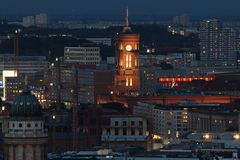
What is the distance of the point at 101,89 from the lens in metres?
108

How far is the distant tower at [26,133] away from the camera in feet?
142

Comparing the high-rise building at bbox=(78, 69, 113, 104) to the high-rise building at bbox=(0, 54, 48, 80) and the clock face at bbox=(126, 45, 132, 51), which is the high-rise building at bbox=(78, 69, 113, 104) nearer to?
the clock face at bbox=(126, 45, 132, 51)

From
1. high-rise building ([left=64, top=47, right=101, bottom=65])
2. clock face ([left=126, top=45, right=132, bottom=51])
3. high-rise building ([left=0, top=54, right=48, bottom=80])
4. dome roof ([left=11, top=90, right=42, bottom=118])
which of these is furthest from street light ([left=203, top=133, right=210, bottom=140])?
high-rise building ([left=64, top=47, right=101, bottom=65])

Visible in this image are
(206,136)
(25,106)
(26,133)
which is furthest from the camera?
(206,136)

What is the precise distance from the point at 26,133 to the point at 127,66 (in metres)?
69.9

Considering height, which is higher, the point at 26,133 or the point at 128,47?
the point at 128,47

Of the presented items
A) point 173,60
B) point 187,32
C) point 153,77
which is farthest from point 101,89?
point 187,32

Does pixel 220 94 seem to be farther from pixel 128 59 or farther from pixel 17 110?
pixel 17 110

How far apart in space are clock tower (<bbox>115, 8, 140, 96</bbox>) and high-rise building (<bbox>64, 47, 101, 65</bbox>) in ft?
31.1

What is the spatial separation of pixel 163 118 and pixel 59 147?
18.2 meters

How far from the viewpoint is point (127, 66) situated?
113 m

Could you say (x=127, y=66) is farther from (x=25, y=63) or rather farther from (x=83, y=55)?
(x=83, y=55)

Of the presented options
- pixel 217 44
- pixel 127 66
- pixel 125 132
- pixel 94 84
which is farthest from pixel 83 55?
pixel 125 132

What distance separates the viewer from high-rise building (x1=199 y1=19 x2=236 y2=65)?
492 ft
